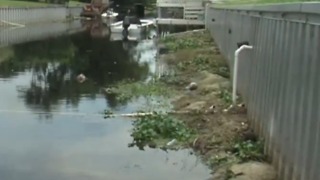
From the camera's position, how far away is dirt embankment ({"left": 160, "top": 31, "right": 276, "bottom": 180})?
9.38m

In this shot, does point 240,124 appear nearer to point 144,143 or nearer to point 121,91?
point 144,143

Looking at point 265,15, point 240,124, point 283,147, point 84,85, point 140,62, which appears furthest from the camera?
point 140,62

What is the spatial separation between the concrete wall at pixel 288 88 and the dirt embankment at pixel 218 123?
273 mm

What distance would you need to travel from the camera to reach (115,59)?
29.3 meters

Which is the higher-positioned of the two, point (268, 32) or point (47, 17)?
point (268, 32)

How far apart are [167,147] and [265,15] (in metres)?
2.92

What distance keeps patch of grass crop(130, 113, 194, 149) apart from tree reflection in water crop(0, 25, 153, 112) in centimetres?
373

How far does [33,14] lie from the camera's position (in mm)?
63375

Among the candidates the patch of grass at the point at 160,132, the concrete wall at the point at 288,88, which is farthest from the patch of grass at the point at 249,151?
the patch of grass at the point at 160,132

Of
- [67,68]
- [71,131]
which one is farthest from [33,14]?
[71,131]

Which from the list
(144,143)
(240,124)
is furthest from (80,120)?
(240,124)

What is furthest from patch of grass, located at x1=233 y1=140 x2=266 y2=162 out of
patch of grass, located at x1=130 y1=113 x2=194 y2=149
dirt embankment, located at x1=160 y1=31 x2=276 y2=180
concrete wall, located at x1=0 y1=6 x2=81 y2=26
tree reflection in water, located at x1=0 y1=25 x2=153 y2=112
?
concrete wall, located at x1=0 y1=6 x2=81 y2=26

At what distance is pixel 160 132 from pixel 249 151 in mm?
2659

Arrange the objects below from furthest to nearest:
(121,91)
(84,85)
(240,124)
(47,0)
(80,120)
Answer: (47,0) → (84,85) → (121,91) → (80,120) → (240,124)
